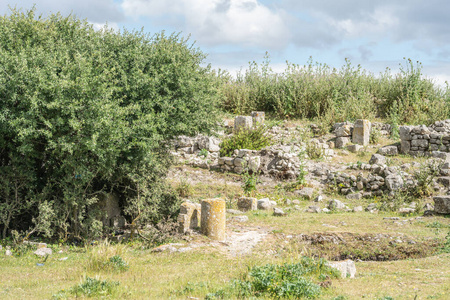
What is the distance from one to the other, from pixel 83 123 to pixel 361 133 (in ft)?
46.4

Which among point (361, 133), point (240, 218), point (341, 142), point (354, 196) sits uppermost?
point (361, 133)

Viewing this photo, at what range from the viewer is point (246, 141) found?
67.7ft

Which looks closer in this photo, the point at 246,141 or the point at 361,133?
the point at 246,141

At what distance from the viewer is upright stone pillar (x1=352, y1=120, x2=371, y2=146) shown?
2180 centimetres

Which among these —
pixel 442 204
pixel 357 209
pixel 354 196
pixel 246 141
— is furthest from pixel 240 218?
pixel 246 141

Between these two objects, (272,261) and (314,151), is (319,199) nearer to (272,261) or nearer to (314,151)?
(314,151)

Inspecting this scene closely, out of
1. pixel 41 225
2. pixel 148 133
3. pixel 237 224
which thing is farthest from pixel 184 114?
pixel 41 225

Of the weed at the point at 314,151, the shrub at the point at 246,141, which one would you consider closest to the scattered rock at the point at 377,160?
the weed at the point at 314,151

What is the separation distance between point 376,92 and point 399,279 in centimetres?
1997

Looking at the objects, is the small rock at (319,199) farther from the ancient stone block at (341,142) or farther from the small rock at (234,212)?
the ancient stone block at (341,142)

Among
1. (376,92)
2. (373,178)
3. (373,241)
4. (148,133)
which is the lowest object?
(373,241)

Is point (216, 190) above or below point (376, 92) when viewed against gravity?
below

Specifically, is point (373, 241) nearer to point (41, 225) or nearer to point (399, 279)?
point (399, 279)

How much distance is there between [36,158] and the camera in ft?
41.5
